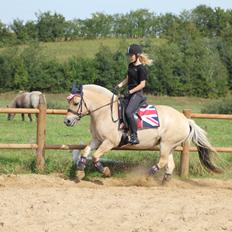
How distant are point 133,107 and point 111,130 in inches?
21.4

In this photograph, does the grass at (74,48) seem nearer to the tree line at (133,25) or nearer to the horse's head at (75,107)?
the tree line at (133,25)

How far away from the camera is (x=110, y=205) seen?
720cm

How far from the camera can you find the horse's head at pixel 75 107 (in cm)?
920

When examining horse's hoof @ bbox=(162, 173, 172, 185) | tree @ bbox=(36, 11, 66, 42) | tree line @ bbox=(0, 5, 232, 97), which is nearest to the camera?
horse's hoof @ bbox=(162, 173, 172, 185)

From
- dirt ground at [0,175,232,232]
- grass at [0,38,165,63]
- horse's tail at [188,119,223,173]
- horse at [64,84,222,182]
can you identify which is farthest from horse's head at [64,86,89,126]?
grass at [0,38,165,63]

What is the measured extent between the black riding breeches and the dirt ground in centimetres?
103

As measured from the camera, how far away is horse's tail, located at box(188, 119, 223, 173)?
32.0 feet

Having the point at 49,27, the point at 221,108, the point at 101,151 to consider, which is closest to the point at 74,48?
the point at 49,27

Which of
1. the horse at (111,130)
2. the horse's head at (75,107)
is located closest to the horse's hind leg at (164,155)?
the horse at (111,130)

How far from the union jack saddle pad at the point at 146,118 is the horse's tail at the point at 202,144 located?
0.76 metres

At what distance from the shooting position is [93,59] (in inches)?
2127

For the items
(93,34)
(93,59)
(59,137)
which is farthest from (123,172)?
(93,34)

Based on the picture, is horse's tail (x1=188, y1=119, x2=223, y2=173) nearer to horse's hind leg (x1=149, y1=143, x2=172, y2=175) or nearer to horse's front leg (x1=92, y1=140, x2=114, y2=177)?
horse's hind leg (x1=149, y1=143, x2=172, y2=175)

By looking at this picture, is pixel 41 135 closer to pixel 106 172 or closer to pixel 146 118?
pixel 106 172
